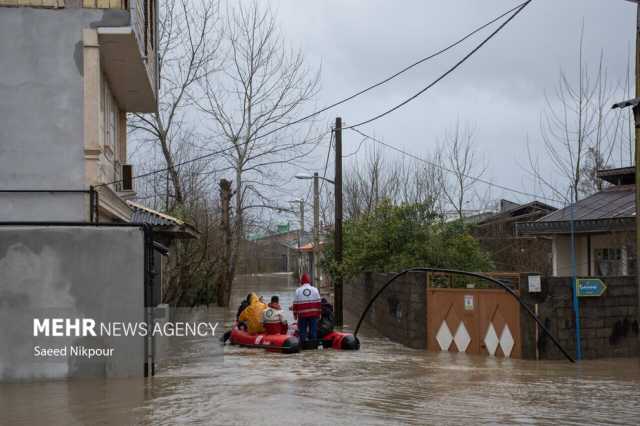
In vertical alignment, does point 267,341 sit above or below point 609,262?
below

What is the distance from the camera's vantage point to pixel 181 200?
1334 inches

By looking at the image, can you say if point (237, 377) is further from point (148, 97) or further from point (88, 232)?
point (148, 97)

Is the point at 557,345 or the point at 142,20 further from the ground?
the point at 142,20

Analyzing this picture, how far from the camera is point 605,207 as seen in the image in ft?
74.4

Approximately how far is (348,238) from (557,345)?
51.5 ft

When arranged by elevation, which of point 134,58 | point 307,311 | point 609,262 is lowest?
point 307,311

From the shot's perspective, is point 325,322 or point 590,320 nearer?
point 590,320

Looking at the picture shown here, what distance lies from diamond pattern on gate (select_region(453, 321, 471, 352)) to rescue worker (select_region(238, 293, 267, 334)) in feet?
14.6

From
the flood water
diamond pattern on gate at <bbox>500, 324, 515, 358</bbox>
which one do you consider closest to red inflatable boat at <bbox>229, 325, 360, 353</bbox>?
the flood water

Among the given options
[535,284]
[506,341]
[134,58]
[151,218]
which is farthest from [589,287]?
[151,218]

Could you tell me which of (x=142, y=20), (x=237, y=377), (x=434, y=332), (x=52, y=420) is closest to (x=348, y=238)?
(x=434, y=332)

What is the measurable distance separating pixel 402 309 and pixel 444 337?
94.3 inches

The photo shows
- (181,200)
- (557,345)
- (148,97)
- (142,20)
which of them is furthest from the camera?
(181,200)

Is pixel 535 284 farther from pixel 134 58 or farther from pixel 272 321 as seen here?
pixel 134 58
